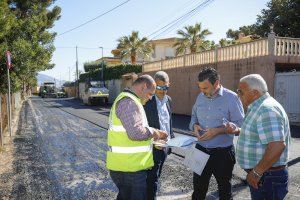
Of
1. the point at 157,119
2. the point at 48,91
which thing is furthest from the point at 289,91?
the point at 48,91

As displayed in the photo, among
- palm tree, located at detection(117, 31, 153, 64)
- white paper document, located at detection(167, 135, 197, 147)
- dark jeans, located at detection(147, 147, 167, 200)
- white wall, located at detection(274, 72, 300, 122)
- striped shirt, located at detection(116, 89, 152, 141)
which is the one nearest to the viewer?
striped shirt, located at detection(116, 89, 152, 141)

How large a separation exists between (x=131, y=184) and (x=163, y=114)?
1.57 m

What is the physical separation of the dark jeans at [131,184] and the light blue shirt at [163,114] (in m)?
1.32

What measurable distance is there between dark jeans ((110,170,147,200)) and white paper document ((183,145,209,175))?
37.0 inches

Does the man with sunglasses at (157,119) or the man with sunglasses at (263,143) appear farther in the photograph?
the man with sunglasses at (157,119)

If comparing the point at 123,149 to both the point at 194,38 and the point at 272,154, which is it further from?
the point at 194,38

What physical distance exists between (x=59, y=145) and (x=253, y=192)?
30.3 ft

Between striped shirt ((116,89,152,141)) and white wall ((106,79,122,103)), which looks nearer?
striped shirt ((116,89,152,141))

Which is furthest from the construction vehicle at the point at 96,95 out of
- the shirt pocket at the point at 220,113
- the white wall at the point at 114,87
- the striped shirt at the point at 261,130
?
the striped shirt at the point at 261,130

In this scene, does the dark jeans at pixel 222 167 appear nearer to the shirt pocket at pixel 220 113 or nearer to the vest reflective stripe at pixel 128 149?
the shirt pocket at pixel 220 113

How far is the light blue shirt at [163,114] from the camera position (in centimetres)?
500

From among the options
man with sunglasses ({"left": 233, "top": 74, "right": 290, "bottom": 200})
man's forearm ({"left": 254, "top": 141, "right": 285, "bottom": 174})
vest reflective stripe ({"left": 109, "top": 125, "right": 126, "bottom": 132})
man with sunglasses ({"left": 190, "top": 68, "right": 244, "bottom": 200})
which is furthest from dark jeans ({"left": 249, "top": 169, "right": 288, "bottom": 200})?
vest reflective stripe ({"left": 109, "top": 125, "right": 126, "bottom": 132})

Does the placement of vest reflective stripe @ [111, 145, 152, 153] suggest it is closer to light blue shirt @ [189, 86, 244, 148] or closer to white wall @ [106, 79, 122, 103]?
light blue shirt @ [189, 86, 244, 148]

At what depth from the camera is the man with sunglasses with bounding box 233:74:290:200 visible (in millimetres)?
3113
